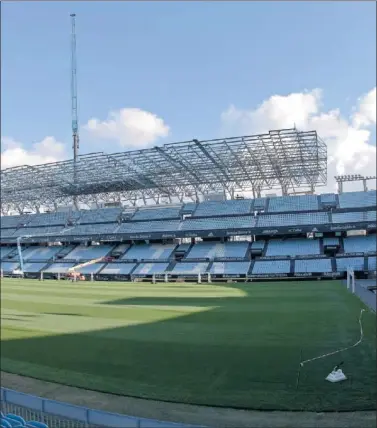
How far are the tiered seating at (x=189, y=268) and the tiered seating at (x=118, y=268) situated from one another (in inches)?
208

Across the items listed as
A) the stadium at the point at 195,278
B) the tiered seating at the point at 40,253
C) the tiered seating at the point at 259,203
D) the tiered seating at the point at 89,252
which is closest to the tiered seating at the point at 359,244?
the stadium at the point at 195,278

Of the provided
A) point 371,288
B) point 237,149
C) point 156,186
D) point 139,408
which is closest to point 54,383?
point 139,408

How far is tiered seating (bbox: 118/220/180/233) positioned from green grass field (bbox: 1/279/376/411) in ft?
89.1

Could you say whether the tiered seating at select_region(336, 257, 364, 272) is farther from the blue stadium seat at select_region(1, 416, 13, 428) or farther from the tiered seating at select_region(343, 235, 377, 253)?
the blue stadium seat at select_region(1, 416, 13, 428)

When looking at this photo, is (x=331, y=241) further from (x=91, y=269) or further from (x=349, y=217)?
(x=91, y=269)

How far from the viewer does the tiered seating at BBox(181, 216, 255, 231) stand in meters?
45.2

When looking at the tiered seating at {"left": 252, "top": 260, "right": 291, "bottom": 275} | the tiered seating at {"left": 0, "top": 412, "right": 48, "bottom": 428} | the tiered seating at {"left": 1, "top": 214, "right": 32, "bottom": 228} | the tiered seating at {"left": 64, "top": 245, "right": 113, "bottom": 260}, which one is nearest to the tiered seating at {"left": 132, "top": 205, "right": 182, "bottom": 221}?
the tiered seating at {"left": 64, "top": 245, "right": 113, "bottom": 260}

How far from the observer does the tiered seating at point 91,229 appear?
52459 mm

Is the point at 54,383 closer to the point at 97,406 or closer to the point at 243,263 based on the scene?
the point at 97,406

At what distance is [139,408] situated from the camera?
27.1ft

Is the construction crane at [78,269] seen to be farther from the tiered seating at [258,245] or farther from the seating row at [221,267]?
the tiered seating at [258,245]

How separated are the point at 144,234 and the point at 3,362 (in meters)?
36.7

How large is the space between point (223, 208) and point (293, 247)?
11.2m

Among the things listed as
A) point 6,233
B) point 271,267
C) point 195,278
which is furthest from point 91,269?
point 6,233
